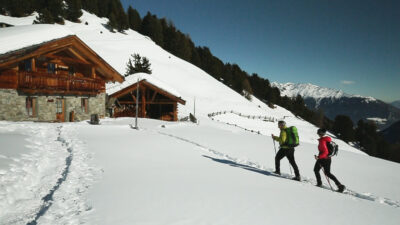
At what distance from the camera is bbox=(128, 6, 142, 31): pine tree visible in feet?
283

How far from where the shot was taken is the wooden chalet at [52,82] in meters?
16.3

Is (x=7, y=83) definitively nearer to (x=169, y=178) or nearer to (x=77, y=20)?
(x=169, y=178)

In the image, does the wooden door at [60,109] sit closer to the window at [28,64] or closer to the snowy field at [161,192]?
the window at [28,64]

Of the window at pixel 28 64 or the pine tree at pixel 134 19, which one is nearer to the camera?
the window at pixel 28 64

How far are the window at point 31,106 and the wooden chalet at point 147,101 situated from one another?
9.47 metres

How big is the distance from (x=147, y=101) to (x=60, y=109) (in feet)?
34.7

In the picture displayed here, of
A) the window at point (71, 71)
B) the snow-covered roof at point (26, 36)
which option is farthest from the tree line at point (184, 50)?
the window at point (71, 71)

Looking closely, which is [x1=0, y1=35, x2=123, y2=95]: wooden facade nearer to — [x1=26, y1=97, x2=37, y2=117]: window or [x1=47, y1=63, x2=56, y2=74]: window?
[x1=47, y1=63, x2=56, y2=74]: window

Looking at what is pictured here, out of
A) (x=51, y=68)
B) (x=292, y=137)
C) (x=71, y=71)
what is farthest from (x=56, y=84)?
(x=292, y=137)

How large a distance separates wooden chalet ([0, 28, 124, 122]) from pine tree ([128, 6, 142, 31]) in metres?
70.0

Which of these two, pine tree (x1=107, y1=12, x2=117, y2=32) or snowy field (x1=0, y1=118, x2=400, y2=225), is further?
pine tree (x1=107, y1=12, x2=117, y2=32)

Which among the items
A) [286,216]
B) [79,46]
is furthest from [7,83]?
[286,216]

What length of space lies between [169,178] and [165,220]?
7.66ft

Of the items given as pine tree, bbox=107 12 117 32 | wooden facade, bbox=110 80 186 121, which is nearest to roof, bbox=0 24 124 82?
wooden facade, bbox=110 80 186 121
